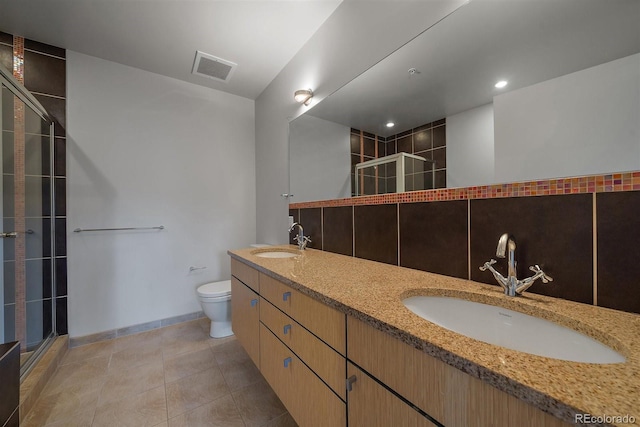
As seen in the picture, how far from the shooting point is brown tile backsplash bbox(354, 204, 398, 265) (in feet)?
3.96

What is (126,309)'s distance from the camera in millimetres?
2045

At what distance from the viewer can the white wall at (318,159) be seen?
5.02 ft

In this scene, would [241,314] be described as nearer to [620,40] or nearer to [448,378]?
[448,378]

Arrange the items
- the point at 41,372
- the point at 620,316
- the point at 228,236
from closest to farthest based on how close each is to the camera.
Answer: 1. the point at 620,316
2. the point at 41,372
3. the point at 228,236

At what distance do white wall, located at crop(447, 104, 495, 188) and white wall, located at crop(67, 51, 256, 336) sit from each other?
85.4 inches

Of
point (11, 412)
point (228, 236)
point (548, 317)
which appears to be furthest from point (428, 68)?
point (228, 236)

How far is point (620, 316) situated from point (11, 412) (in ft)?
5.64

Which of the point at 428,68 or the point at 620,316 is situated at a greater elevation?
the point at 428,68

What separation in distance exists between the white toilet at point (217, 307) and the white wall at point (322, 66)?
2.11ft

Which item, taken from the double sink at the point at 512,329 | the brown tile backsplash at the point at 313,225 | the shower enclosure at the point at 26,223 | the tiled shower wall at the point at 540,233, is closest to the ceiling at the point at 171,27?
the shower enclosure at the point at 26,223

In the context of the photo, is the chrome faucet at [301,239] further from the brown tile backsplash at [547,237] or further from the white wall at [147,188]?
the brown tile backsplash at [547,237]

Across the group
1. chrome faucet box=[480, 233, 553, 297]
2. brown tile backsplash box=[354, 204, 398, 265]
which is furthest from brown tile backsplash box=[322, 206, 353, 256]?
chrome faucet box=[480, 233, 553, 297]
